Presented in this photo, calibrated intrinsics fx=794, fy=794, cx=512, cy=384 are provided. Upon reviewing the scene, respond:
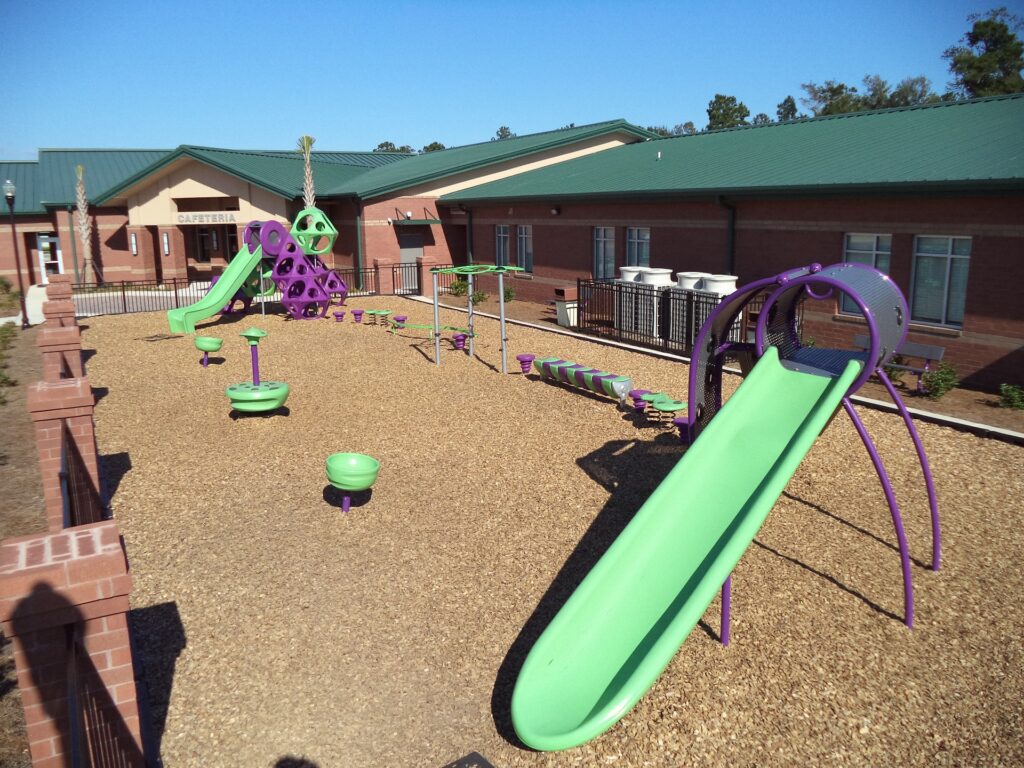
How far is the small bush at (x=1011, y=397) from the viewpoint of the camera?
40.5ft

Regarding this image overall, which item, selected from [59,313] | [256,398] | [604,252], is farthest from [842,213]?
[59,313]

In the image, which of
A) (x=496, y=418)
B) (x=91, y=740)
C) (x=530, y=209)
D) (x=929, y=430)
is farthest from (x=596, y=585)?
→ (x=530, y=209)

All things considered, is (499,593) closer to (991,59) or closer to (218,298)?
(218,298)

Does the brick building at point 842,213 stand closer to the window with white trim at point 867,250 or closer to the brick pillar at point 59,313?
the window with white trim at point 867,250

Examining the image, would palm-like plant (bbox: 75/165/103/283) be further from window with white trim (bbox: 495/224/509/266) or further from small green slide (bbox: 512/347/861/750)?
small green slide (bbox: 512/347/861/750)

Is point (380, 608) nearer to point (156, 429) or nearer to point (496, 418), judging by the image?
point (496, 418)

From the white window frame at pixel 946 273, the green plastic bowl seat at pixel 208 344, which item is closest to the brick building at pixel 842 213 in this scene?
the white window frame at pixel 946 273

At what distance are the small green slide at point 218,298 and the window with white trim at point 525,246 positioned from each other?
28.3 ft

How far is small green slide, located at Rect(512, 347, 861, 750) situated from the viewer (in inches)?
193

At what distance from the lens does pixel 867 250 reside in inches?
609

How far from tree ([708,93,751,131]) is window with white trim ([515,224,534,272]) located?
57.1 metres

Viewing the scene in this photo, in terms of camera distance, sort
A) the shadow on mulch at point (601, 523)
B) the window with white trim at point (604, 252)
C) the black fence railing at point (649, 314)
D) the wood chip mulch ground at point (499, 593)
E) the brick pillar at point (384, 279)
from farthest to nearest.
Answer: the brick pillar at point (384, 279) < the window with white trim at point (604, 252) < the black fence railing at point (649, 314) < the shadow on mulch at point (601, 523) < the wood chip mulch ground at point (499, 593)

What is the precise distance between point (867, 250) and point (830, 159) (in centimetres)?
302

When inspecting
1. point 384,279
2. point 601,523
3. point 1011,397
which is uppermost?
point 384,279
